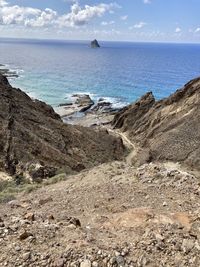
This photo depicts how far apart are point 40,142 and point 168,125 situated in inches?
645

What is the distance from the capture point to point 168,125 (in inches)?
1478

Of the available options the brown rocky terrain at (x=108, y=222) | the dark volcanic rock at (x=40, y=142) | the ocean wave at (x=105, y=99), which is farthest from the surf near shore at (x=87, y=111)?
the brown rocky terrain at (x=108, y=222)

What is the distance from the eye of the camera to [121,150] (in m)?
36.7

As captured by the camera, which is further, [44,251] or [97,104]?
[97,104]

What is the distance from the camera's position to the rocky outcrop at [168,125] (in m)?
31.0

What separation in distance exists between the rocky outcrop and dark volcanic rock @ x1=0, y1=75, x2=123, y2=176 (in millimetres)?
4168

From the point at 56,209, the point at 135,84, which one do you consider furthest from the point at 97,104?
the point at 56,209

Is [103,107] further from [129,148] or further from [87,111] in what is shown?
[129,148]

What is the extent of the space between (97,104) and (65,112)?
26.8 feet

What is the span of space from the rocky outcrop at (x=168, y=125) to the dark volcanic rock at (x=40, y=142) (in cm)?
417

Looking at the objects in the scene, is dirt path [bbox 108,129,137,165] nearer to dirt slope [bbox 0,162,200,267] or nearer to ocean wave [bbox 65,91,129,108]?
ocean wave [bbox 65,91,129,108]

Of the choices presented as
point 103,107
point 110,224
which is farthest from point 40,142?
point 103,107

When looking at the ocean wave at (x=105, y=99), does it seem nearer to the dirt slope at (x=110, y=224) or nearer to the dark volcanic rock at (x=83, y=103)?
the dark volcanic rock at (x=83, y=103)

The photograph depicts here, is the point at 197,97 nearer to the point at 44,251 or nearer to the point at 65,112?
the point at 65,112
